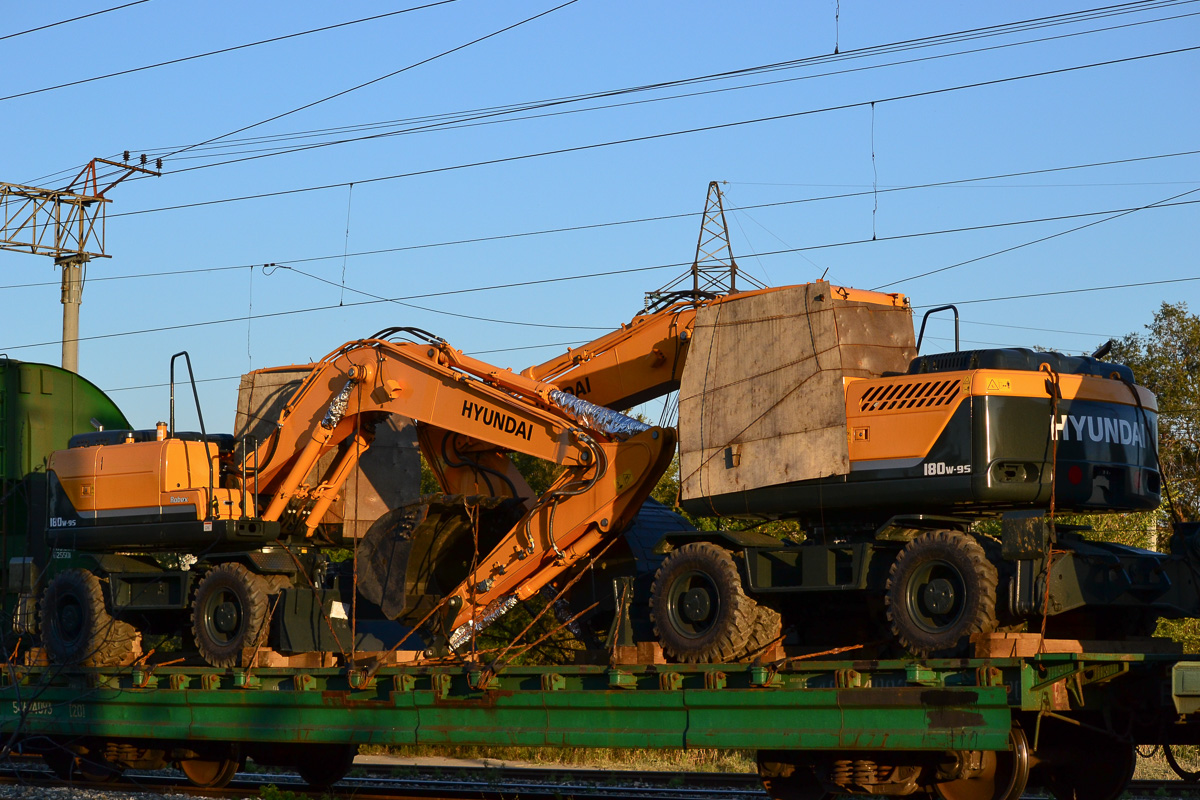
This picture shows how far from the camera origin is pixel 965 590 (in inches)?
395

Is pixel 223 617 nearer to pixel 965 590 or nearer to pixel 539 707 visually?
pixel 539 707

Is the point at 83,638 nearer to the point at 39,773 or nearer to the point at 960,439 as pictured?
the point at 39,773

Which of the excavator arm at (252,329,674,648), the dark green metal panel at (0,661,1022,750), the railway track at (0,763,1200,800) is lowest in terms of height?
the railway track at (0,763,1200,800)

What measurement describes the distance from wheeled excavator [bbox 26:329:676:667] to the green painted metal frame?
634 millimetres

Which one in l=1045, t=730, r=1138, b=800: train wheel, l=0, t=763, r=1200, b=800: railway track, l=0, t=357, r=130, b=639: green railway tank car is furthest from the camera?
l=0, t=357, r=130, b=639: green railway tank car

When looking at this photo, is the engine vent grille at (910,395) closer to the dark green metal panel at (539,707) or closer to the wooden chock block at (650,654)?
the dark green metal panel at (539,707)

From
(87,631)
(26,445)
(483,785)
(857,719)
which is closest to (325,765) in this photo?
(483,785)

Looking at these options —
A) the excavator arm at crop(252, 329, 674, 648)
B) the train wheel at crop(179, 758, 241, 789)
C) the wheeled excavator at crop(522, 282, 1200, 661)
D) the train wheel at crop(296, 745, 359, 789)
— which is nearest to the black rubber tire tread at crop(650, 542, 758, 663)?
the wheeled excavator at crop(522, 282, 1200, 661)

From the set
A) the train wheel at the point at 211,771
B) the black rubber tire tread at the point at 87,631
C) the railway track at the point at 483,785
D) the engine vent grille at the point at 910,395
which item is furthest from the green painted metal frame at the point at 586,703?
the engine vent grille at the point at 910,395

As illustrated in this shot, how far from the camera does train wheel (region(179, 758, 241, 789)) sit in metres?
14.8

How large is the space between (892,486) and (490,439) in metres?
4.30

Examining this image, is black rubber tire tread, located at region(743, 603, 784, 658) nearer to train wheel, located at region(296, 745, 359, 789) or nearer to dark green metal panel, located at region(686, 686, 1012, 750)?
dark green metal panel, located at region(686, 686, 1012, 750)

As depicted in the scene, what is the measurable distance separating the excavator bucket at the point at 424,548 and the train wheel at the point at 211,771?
8.32ft

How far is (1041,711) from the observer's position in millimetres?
9359
